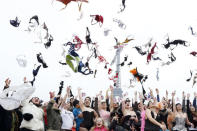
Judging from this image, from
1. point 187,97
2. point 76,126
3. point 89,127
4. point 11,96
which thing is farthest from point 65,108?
point 187,97

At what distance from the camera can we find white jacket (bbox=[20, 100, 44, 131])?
9.13 m

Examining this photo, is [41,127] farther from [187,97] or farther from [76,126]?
[187,97]

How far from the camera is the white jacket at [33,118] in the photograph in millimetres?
9133

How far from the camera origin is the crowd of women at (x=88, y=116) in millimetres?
9188

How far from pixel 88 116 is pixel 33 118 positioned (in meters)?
2.44

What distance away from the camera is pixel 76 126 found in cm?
1221

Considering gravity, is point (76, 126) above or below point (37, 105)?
below

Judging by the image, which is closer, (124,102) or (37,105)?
(37,105)

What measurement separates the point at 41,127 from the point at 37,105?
0.96 meters

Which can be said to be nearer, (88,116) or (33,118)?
(33,118)

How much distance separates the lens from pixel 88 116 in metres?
11.0

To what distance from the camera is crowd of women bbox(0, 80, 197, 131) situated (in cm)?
919

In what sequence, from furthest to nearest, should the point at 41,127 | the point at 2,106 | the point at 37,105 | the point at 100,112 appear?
the point at 100,112
the point at 37,105
the point at 41,127
the point at 2,106

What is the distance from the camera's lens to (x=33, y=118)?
9.25 metres
